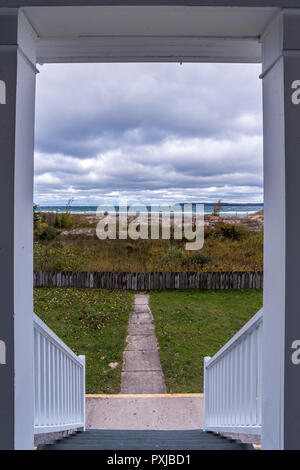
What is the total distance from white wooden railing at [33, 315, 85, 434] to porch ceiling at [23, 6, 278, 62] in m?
1.21

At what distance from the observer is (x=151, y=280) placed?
20.1ft

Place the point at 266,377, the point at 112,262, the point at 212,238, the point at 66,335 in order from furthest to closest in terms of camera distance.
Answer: the point at 212,238 → the point at 112,262 → the point at 66,335 → the point at 266,377

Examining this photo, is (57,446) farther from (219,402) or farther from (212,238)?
(212,238)

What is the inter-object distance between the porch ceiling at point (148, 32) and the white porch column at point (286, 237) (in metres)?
0.16

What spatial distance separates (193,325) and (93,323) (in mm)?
1777

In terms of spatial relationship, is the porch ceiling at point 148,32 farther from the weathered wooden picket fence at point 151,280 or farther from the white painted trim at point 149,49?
the weathered wooden picket fence at point 151,280

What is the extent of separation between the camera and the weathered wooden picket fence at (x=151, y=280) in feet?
20.0

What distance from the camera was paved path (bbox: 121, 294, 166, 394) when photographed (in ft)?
8.91

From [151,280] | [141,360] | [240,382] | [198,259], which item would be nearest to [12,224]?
[240,382]

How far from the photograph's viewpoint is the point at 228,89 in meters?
3.16

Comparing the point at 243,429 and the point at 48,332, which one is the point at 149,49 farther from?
the point at 243,429

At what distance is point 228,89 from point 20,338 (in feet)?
11.6

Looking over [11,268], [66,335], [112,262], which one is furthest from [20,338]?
[112,262]
